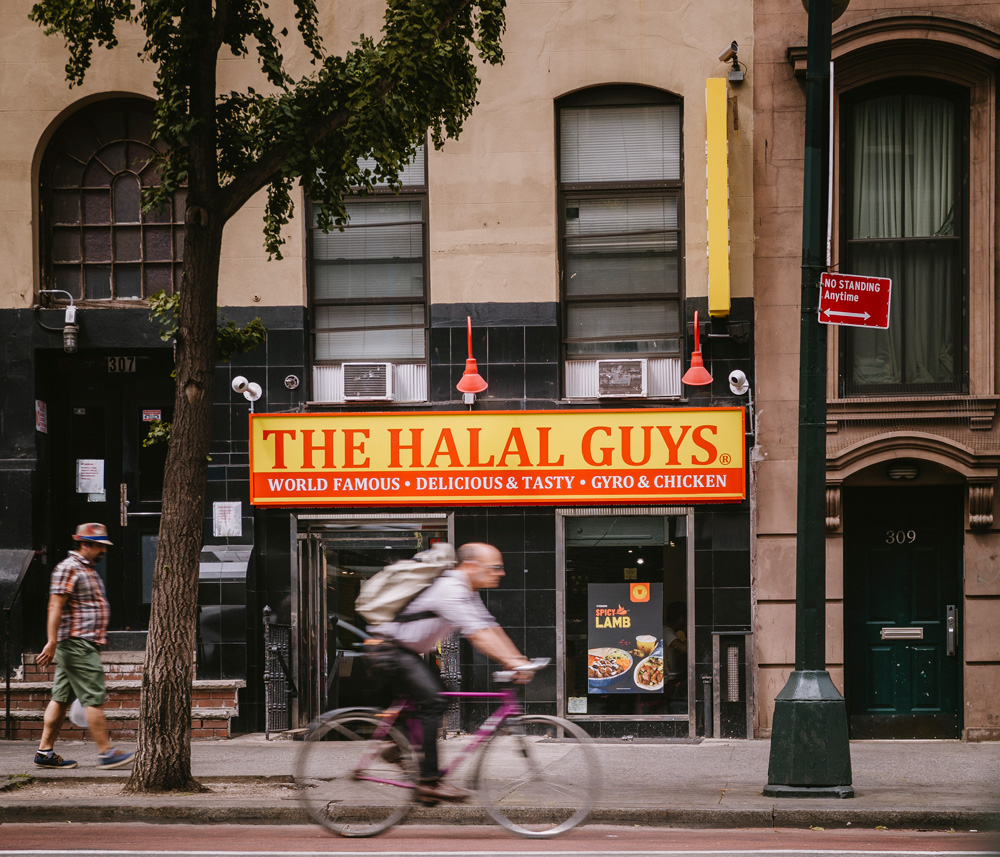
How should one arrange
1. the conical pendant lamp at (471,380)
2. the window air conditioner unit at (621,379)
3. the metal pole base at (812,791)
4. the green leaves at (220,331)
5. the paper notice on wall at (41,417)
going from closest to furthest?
the metal pole base at (812,791)
the green leaves at (220,331)
the conical pendant lamp at (471,380)
the window air conditioner unit at (621,379)
the paper notice on wall at (41,417)

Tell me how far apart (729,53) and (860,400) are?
12.8 feet

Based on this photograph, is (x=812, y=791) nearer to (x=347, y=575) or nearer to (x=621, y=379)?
(x=621, y=379)

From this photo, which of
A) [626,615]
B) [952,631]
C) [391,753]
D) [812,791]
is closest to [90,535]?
[391,753]

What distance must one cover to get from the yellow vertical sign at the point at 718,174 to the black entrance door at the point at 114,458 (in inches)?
249

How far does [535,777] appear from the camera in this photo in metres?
7.45

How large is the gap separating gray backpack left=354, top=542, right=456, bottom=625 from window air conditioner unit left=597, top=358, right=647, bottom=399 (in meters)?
5.68

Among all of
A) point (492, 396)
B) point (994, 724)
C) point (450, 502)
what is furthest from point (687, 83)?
point (994, 724)

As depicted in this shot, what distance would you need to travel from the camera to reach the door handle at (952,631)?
1264 cm

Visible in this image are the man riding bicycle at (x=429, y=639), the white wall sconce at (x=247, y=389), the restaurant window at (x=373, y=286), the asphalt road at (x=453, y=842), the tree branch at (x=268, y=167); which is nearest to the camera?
the asphalt road at (x=453, y=842)

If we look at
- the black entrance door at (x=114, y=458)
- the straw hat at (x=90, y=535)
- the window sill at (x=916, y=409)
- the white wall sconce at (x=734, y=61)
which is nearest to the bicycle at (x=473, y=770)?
the straw hat at (x=90, y=535)

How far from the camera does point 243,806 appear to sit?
866 centimetres

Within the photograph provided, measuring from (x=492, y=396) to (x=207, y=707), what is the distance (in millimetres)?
4554

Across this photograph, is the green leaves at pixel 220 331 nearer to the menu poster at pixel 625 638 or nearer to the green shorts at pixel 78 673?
the green shorts at pixel 78 673

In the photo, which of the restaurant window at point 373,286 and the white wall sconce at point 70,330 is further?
the restaurant window at point 373,286
